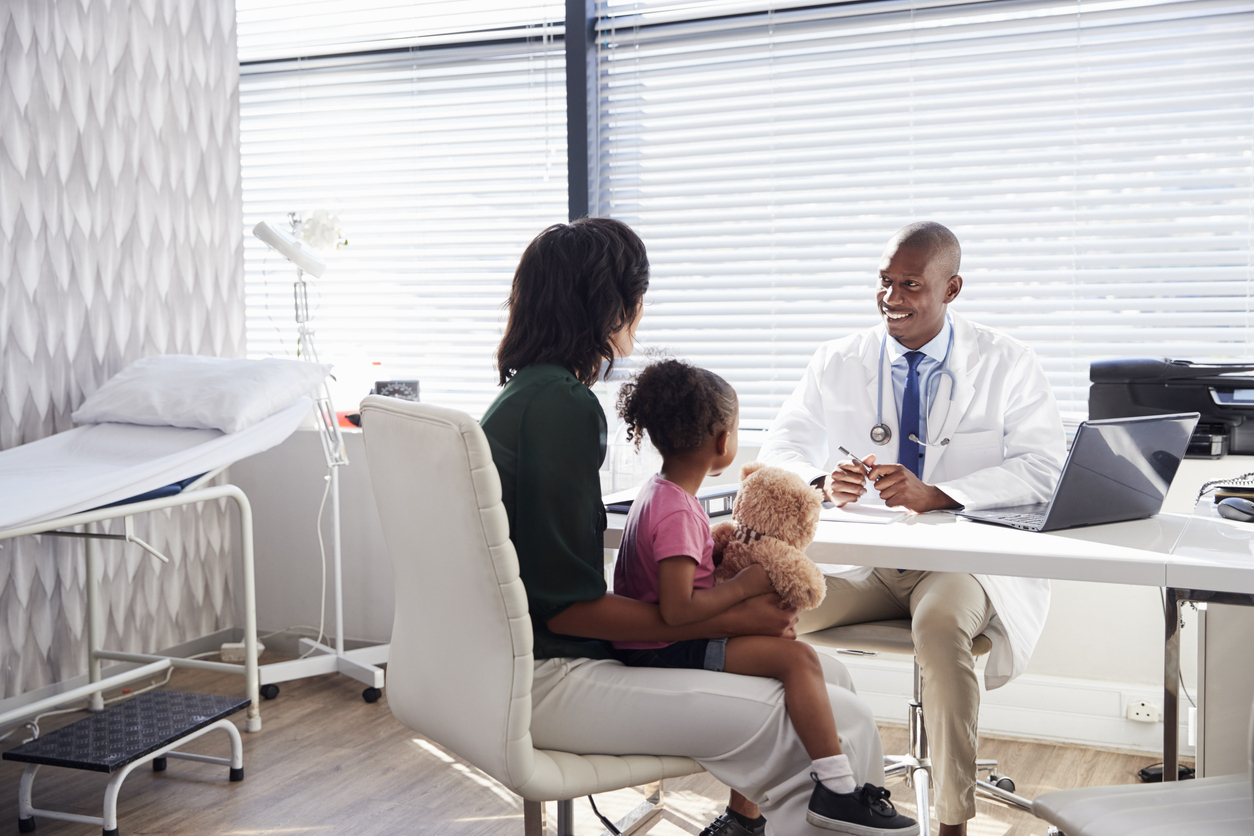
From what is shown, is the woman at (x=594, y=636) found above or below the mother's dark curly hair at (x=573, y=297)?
below

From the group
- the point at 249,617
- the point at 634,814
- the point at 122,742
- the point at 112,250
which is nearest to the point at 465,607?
the point at 634,814

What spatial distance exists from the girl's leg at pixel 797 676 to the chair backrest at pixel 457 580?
33 centimetres

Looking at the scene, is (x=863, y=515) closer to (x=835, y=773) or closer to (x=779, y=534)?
(x=779, y=534)

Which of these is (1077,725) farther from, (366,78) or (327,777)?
(366,78)

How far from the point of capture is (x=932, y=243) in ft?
7.70

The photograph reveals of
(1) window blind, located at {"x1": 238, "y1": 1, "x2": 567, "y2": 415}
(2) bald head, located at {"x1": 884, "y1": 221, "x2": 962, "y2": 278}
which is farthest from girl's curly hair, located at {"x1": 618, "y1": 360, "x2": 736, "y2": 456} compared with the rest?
(1) window blind, located at {"x1": 238, "y1": 1, "x2": 567, "y2": 415}

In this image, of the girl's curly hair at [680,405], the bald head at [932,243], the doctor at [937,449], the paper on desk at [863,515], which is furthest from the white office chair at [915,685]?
the bald head at [932,243]

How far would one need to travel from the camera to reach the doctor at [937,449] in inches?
73.2

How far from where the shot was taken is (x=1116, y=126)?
8.91ft

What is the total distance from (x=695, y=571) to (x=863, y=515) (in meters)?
0.52

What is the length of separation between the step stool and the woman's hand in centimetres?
149

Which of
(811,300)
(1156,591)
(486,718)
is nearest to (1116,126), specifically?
(811,300)

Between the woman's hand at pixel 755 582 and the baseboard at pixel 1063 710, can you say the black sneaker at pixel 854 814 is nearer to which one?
the woman's hand at pixel 755 582

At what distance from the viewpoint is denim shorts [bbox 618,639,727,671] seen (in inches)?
57.8
